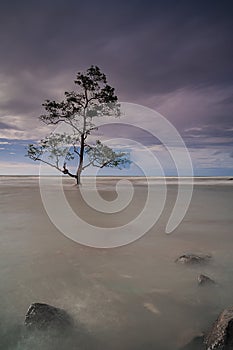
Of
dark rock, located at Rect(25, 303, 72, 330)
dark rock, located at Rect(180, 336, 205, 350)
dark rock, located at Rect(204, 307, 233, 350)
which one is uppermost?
dark rock, located at Rect(204, 307, 233, 350)

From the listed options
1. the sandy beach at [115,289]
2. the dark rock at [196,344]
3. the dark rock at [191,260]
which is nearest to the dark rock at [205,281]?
the sandy beach at [115,289]

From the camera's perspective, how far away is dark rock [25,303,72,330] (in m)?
1.68

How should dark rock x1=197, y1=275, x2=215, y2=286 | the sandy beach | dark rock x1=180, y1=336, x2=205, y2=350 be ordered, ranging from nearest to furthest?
dark rock x1=180, y1=336, x2=205, y2=350 → the sandy beach → dark rock x1=197, y1=275, x2=215, y2=286

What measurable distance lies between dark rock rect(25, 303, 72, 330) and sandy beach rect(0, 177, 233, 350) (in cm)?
8

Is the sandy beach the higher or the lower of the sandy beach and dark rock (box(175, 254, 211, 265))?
the lower

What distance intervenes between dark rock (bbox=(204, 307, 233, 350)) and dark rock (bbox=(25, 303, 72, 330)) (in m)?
1.02

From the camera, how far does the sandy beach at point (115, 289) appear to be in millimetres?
1601

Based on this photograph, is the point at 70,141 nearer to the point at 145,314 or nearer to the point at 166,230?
the point at 166,230

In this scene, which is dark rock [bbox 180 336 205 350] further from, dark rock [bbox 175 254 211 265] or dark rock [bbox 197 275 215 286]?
dark rock [bbox 175 254 211 265]

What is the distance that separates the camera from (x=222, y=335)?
1.40m

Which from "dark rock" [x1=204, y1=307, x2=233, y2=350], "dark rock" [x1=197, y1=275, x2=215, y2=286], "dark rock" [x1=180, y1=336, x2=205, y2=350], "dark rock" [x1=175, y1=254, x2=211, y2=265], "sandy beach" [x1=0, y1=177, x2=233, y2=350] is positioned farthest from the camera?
"dark rock" [x1=175, y1=254, x2=211, y2=265]

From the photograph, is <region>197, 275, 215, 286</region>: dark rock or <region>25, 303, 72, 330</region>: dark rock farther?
<region>197, 275, 215, 286</region>: dark rock

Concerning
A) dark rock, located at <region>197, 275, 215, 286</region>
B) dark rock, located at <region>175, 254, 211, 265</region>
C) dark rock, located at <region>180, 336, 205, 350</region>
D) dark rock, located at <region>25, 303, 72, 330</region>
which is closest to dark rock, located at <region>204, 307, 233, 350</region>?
dark rock, located at <region>180, 336, 205, 350</region>

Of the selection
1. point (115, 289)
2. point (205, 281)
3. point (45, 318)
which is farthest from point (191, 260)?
point (45, 318)
